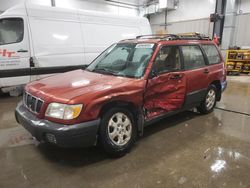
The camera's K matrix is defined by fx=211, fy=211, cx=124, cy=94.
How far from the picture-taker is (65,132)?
2076 millimetres

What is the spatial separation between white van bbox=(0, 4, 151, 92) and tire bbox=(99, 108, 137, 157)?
3.42 m

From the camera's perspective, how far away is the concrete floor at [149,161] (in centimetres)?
212

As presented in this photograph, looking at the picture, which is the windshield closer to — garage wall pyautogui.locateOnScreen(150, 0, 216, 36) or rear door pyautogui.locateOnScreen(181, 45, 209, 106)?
rear door pyautogui.locateOnScreen(181, 45, 209, 106)

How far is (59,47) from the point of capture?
17.6 ft

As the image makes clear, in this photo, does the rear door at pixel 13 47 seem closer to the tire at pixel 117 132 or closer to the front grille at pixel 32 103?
the front grille at pixel 32 103

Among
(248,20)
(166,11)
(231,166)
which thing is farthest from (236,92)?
(166,11)

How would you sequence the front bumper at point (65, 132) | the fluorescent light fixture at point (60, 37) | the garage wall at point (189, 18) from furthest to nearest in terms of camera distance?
Answer: the garage wall at point (189, 18)
the fluorescent light fixture at point (60, 37)
the front bumper at point (65, 132)

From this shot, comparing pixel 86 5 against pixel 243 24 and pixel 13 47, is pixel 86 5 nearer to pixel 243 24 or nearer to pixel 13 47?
pixel 13 47

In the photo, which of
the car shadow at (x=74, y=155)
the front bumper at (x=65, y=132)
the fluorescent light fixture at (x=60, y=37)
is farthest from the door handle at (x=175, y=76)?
the fluorescent light fixture at (x=60, y=37)

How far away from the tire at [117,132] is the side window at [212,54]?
2.16m

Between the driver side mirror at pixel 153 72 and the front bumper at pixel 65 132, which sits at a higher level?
the driver side mirror at pixel 153 72

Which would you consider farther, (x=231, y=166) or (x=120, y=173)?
(x=231, y=166)

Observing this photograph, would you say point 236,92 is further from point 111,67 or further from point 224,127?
point 111,67

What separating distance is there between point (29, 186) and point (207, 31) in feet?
37.7
